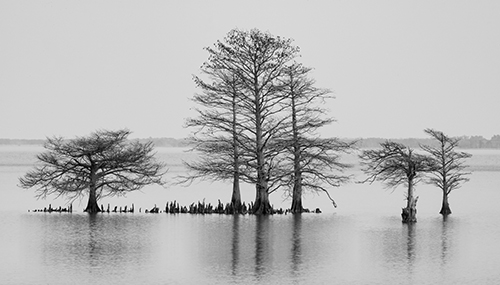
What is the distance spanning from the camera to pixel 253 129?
48.2m

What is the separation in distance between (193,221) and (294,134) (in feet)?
30.0

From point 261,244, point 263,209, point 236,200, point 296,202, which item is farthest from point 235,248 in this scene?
point 296,202

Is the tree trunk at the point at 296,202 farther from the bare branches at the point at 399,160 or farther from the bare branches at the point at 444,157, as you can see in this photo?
the bare branches at the point at 444,157

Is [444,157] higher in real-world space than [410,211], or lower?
higher

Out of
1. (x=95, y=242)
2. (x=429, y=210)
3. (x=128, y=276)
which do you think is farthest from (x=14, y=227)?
(x=429, y=210)

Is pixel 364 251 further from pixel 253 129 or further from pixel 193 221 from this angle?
pixel 253 129

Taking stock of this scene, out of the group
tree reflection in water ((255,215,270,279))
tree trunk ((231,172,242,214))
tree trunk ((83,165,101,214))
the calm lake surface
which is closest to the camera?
the calm lake surface

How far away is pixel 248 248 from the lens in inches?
1216

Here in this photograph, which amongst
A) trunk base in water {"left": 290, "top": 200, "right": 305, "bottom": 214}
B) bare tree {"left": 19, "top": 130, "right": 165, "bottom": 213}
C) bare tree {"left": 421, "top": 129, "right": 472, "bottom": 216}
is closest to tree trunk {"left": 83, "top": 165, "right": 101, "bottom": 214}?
bare tree {"left": 19, "top": 130, "right": 165, "bottom": 213}

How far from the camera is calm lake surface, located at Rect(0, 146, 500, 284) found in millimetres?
24609

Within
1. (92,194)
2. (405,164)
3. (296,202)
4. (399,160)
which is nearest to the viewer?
(399,160)

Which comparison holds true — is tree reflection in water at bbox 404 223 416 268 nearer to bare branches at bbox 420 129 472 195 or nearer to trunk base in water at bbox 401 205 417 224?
trunk base in water at bbox 401 205 417 224

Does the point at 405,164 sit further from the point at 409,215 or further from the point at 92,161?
→ the point at 92,161

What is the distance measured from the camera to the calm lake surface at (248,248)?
24609 mm
